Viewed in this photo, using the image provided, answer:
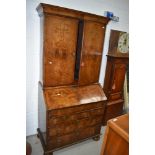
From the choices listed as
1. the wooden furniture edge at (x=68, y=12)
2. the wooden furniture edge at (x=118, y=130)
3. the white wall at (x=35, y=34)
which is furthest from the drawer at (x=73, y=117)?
the wooden furniture edge at (x=68, y=12)

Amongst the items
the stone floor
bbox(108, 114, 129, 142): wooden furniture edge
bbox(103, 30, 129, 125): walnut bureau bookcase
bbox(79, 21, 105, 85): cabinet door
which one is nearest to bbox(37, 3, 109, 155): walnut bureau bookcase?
bbox(79, 21, 105, 85): cabinet door

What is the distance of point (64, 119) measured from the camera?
2023 mm

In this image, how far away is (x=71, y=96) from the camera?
2129 millimetres

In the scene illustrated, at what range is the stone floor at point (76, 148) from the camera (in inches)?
86.3

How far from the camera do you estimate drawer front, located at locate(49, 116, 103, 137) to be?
201 centimetres

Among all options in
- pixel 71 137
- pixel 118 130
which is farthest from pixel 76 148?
pixel 118 130

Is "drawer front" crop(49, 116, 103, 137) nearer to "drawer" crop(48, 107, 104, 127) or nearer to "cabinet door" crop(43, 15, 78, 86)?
"drawer" crop(48, 107, 104, 127)

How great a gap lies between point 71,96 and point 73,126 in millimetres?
460

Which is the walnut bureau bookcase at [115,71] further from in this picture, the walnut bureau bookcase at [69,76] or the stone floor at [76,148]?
the stone floor at [76,148]

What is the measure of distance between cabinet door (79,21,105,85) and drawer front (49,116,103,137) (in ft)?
2.02

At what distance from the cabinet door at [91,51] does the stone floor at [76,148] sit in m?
1.05
